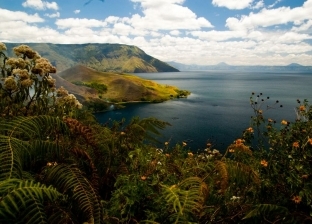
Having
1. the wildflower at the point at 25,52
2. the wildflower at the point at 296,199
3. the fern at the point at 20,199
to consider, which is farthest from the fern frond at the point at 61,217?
the wildflower at the point at 25,52

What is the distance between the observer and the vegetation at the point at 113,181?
2.09 m

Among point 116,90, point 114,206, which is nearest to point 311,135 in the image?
point 114,206

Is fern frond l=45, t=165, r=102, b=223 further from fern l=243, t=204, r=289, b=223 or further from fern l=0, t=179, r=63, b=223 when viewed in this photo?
fern l=243, t=204, r=289, b=223

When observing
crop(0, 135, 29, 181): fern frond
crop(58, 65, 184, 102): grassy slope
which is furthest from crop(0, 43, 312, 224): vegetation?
crop(58, 65, 184, 102): grassy slope

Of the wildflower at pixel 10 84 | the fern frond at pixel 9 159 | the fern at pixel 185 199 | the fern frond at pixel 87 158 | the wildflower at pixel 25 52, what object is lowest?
the fern at pixel 185 199

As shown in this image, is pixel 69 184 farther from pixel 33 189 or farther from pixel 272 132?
pixel 272 132

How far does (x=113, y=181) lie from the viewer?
356 centimetres

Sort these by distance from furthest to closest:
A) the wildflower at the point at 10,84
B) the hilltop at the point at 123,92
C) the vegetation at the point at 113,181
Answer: the hilltop at the point at 123,92 → the wildflower at the point at 10,84 → the vegetation at the point at 113,181

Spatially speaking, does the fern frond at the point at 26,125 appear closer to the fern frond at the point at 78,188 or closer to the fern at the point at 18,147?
the fern at the point at 18,147

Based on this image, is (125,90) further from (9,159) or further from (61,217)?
(9,159)

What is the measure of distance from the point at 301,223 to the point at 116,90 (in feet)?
412

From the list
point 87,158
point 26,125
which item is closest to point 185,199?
point 87,158

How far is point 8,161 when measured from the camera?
6.61ft

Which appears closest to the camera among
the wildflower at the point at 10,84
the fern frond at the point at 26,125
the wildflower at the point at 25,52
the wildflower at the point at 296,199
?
the fern frond at the point at 26,125
